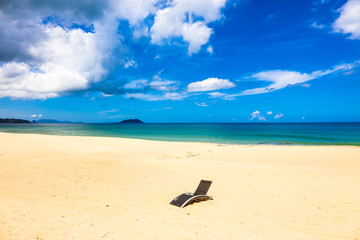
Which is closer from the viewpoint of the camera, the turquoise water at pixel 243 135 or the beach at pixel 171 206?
the beach at pixel 171 206

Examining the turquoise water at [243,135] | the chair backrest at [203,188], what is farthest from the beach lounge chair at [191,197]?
the turquoise water at [243,135]

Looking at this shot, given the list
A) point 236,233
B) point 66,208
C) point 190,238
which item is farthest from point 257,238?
point 66,208

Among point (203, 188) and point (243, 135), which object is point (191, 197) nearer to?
point (203, 188)

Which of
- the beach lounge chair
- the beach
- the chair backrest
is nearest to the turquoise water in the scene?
the beach

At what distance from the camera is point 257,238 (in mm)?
6113

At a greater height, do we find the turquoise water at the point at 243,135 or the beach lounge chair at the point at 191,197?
the turquoise water at the point at 243,135

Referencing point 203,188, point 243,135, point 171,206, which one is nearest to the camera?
point 171,206

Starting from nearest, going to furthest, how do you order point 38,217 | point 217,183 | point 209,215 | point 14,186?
point 38,217 → point 209,215 → point 14,186 → point 217,183

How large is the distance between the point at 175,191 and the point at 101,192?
11.2 feet

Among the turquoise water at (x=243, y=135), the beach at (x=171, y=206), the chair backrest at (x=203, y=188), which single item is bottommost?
the beach at (x=171, y=206)

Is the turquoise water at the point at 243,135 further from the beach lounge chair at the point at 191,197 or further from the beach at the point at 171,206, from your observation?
the beach lounge chair at the point at 191,197

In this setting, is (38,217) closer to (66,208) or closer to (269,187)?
(66,208)

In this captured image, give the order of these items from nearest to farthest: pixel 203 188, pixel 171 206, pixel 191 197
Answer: pixel 171 206 → pixel 191 197 → pixel 203 188

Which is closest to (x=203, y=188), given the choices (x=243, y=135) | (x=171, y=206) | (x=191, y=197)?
(x=191, y=197)
